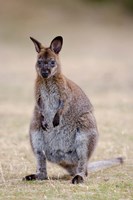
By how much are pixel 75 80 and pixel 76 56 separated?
9026mm

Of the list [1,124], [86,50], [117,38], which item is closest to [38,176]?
[1,124]

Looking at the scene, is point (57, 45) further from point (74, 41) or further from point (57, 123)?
point (74, 41)

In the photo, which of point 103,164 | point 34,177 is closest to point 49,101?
point 34,177

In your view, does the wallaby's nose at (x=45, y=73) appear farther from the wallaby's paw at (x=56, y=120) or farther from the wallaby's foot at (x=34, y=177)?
the wallaby's foot at (x=34, y=177)

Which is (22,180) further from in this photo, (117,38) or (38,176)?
(117,38)

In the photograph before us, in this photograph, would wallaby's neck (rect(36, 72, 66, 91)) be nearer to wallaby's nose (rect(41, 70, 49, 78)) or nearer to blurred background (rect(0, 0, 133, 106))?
wallaby's nose (rect(41, 70, 49, 78))

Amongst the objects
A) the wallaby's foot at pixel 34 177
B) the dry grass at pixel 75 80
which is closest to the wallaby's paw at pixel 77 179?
the dry grass at pixel 75 80

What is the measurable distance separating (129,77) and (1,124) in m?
10.4

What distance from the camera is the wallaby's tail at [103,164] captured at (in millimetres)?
9312

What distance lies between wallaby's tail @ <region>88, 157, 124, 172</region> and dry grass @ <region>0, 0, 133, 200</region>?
140 millimetres

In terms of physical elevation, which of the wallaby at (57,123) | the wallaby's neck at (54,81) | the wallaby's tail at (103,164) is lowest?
the wallaby's tail at (103,164)

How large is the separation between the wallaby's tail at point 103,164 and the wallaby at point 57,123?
1.57 ft

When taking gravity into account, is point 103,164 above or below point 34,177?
above

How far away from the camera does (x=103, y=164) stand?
31.2 feet
